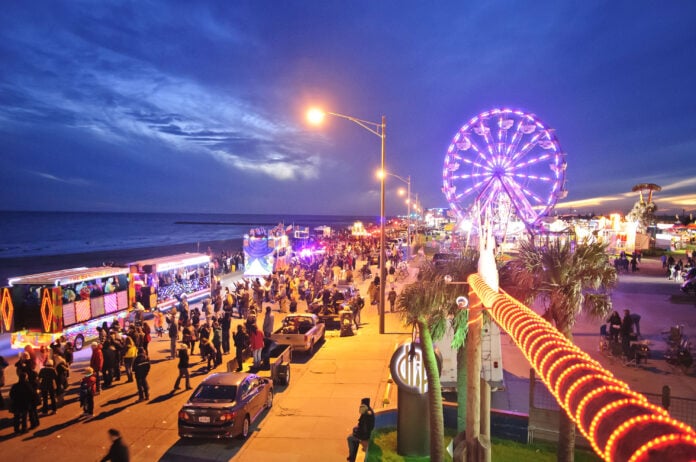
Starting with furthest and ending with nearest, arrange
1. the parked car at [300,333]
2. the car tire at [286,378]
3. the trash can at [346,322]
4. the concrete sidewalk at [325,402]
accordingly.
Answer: the trash can at [346,322] → the parked car at [300,333] → the car tire at [286,378] → the concrete sidewalk at [325,402]

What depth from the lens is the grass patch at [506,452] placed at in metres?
9.77

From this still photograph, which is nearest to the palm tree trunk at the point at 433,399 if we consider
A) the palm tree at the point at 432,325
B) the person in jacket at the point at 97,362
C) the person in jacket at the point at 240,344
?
the palm tree at the point at 432,325

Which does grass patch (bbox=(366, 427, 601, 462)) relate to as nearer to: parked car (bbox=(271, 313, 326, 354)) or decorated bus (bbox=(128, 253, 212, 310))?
parked car (bbox=(271, 313, 326, 354))

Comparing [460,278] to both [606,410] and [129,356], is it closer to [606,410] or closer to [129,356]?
[606,410]

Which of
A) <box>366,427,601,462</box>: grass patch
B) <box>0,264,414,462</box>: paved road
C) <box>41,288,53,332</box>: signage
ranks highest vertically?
<box>41,288,53,332</box>: signage

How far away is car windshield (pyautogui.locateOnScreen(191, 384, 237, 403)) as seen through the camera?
10180mm

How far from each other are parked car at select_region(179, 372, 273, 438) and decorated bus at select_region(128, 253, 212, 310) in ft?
42.0

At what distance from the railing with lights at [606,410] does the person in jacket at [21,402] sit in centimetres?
1160

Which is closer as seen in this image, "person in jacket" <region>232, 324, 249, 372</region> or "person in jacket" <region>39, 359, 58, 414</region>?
"person in jacket" <region>39, 359, 58, 414</region>

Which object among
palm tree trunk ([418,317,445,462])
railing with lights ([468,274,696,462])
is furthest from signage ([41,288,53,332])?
railing with lights ([468,274,696,462])

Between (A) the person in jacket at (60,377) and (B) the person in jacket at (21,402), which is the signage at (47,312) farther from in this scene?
(B) the person in jacket at (21,402)

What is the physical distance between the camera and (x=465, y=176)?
29344mm

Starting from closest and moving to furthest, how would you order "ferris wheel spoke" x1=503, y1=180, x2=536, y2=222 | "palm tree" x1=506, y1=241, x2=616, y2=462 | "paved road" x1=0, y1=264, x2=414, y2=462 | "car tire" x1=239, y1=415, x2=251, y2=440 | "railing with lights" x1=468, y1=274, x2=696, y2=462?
"railing with lights" x1=468, y1=274, x2=696, y2=462 < "palm tree" x1=506, y1=241, x2=616, y2=462 < "paved road" x1=0, y1=264, x2=414, y2=462 < "car tire" x1=239, y1=415, x2=251, y2=440 < "ferris wheel spoke" x1=503, y1=180, x2=536, y2=222

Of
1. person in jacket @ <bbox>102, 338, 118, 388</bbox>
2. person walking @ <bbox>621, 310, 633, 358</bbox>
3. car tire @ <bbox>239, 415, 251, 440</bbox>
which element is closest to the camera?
car tire @ <bbox>239, 415, 251, 440</bbox>
